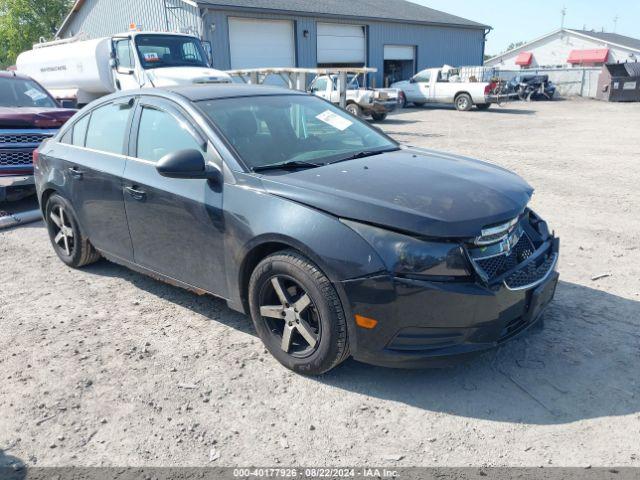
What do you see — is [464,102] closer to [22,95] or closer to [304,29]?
[304,29]

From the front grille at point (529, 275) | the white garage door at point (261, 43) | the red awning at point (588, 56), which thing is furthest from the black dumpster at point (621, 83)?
the front grille at point (529, 275)

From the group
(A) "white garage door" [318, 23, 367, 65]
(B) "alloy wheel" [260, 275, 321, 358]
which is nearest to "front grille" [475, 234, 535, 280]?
(B) "alloy wheel" [260, 275, 321, 358]

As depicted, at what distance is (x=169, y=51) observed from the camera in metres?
14.1

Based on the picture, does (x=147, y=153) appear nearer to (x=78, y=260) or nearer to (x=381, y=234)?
(x=78, y=260)

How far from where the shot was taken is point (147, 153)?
404 centimetres

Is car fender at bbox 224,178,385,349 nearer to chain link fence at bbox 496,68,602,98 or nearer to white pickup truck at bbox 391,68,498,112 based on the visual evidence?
white pickup truck at bbox 391,68,498,112

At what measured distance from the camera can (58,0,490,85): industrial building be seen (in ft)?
69.7

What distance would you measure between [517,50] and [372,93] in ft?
167

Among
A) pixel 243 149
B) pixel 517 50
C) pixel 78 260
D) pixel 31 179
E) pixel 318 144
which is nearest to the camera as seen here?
pixel 243 149

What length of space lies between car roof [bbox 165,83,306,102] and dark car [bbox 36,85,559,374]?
0.02 metres

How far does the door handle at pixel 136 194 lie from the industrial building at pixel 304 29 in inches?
570

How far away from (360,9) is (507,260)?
91.9 feet

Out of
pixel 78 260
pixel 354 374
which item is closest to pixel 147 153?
pixel 78 260

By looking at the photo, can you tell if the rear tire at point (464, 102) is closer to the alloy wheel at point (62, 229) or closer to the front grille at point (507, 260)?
the alloy wheel at point (62, 229)
